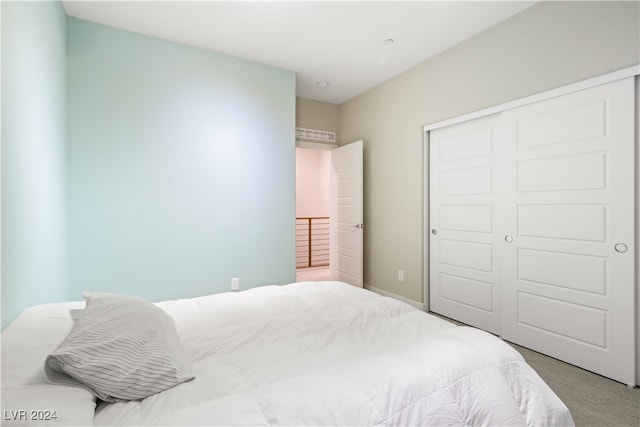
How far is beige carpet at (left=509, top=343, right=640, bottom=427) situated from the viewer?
1674 millimetres

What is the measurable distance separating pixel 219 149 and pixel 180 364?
8.06 ft

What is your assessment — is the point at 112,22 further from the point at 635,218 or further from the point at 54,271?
the point at 635,218

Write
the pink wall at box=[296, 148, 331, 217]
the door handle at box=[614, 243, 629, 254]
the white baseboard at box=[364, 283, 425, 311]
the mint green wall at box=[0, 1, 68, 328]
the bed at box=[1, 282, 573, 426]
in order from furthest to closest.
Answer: the pink wall at box=[296, 148, 331, 217] < the white baseboard at box=[364, 283, 425, 311] < the door handle at box=[614, 243, 629, 254] < the mint green wall at box=[0, 1, 68, 328] < the bed at box=[1, 282, 573, 426]

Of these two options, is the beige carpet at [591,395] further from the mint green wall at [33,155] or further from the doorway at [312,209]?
the doorway at [312,209]

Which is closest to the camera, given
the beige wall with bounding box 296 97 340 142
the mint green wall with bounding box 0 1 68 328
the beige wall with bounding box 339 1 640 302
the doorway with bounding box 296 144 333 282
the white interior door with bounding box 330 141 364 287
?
the mint green wall with bounding box 0 1 68 328

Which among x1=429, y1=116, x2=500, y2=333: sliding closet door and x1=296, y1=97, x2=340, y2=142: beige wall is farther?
x1=296, y1=97, x2=340, y2=142: beige wall

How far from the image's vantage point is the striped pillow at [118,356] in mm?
859

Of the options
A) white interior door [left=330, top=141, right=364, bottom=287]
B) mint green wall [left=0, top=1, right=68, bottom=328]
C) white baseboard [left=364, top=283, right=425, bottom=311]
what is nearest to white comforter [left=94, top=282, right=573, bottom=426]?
mint green wall [left=0, top=1, right=68, bottom=328]

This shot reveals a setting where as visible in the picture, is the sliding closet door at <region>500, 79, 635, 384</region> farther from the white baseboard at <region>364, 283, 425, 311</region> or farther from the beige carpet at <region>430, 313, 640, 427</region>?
the white baseboard at <region>364, 283, 425, 311</region>

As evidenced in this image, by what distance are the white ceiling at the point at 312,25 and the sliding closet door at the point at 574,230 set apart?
95 centimetres

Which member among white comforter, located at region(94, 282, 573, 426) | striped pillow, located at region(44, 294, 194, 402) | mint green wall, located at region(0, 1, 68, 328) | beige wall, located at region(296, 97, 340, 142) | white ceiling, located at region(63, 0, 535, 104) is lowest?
white comforter, located at region(94, 282, 573, 426)

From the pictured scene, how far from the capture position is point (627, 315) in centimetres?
199

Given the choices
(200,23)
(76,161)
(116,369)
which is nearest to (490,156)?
(200,23)

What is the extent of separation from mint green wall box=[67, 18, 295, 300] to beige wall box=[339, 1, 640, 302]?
122 centimetres
